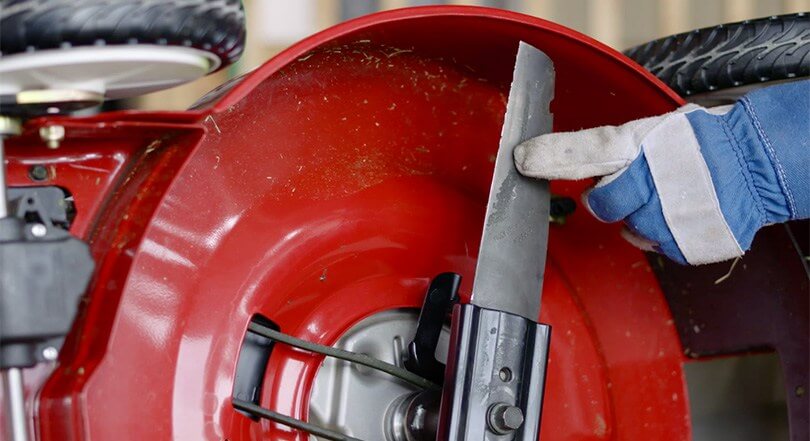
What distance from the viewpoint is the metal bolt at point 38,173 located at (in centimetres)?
75

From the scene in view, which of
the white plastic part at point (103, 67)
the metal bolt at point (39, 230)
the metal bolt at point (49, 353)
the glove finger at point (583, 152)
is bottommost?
the metal bolt at point (49, 353)

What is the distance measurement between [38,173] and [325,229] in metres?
0.28

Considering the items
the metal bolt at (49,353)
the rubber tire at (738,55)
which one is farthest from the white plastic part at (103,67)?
the rubber tire at (738,55)

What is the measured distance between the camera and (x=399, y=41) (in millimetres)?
912

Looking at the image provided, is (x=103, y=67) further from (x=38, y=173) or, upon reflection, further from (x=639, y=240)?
(x=639, y=240)

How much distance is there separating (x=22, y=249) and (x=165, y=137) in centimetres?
16

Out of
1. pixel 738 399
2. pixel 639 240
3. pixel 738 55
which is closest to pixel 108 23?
pixel 639 240

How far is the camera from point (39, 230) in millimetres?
674

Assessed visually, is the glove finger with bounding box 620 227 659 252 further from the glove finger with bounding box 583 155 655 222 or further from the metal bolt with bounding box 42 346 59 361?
the metal bolt with bounding box 42 346 59 361

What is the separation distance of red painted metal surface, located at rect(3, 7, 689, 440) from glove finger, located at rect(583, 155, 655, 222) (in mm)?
124

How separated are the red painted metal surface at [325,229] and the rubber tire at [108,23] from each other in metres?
0.06

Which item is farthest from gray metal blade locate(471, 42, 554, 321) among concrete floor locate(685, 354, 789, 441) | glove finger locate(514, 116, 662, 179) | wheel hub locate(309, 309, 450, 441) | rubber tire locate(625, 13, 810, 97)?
concrete floor locate(685, 354, 789, 441)

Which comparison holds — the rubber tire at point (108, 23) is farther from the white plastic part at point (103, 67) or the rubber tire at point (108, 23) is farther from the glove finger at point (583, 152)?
the glove finger at point (583, 152)

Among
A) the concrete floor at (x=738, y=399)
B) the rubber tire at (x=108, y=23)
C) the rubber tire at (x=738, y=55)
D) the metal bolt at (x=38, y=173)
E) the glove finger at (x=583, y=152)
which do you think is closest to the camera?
the rubber tire at (x=108, y=23)
